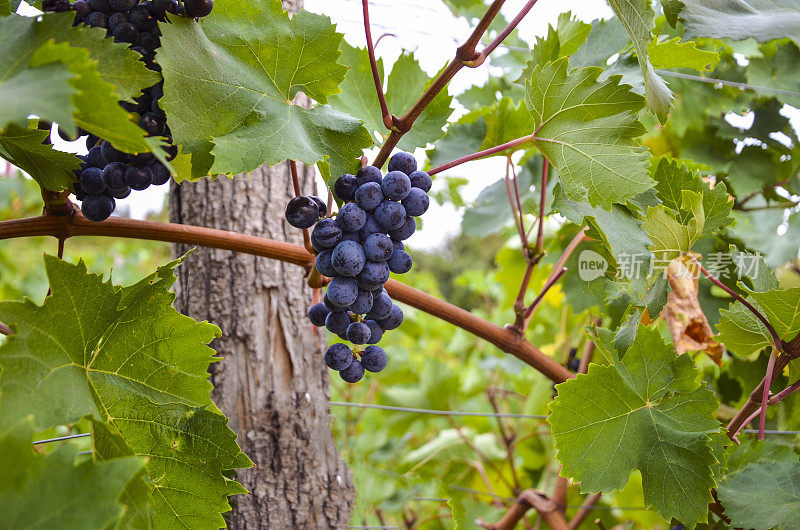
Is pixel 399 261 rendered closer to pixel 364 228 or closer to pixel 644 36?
pixel 364 228

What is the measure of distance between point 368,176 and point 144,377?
289 millimetres

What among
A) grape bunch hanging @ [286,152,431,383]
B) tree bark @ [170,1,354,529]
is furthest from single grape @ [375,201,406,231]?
tree bark @ [170,1,354,529]

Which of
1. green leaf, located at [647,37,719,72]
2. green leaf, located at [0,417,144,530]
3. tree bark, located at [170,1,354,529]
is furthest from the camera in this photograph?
tree bark, located at [170,1,354,529]

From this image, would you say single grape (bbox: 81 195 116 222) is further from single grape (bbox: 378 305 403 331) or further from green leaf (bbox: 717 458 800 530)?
green leaf (bbox: 717 458 800 530)

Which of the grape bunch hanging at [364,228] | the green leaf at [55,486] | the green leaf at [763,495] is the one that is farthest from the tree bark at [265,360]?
the green leaf at [763,495]

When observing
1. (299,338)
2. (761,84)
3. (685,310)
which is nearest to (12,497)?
(299,338)

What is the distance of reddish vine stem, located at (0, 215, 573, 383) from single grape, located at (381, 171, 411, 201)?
17cm

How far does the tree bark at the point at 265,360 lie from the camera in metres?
0.83

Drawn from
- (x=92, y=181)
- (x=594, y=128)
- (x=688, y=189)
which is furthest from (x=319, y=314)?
(x=688, y=189)

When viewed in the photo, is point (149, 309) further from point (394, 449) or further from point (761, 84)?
point (394, 449)

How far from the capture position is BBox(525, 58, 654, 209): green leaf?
61cm

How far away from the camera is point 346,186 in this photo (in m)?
0.56

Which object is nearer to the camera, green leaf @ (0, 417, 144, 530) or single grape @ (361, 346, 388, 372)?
green leaf @ (0, 417, 144, 530)

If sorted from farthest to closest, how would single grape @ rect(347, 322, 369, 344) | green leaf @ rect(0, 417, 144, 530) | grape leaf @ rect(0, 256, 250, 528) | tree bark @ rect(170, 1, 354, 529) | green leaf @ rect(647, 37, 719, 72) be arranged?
tree bark @ rect(170, 1, 354, 529) → green leaf @ rect(647, 37, 719, 72) → single grape @ rect(347, 322, 369, 344) → grape leaf @ rect(0, 256, 250, 528) → green leaf @ rect(0, 417, 144, 530)
